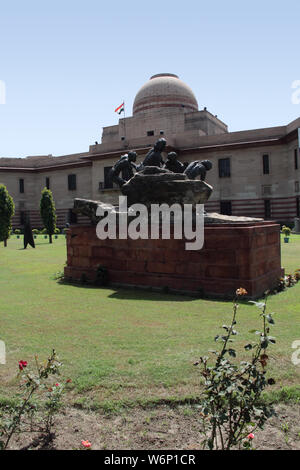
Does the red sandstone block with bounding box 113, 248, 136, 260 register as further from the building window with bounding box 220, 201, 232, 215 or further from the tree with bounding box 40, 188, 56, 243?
the building window with bounding box 220, 201, 232, 215

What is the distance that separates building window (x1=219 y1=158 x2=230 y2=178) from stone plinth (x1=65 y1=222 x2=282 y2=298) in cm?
2292

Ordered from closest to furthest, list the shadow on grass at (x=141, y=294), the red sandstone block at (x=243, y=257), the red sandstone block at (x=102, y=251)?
the red sandstone block at (x=243, y=257), the shadow on grass at (x=141, y=294), the red sandstone block at (x=102, y=251)

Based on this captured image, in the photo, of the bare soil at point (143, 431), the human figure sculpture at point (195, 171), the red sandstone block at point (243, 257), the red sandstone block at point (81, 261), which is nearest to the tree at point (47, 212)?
the red sandstone block at point (81, 261)

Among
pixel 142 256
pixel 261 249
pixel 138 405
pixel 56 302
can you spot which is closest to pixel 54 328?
pixel 56 302

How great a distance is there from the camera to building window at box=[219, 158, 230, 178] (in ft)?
104

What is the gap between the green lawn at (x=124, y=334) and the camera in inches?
153

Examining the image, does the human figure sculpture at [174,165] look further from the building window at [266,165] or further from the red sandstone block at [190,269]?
the building window at [266,165]

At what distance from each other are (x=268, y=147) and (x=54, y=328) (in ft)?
91.6

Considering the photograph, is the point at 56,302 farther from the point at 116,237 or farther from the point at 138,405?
the point at 138,405

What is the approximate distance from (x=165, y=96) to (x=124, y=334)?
36502mm

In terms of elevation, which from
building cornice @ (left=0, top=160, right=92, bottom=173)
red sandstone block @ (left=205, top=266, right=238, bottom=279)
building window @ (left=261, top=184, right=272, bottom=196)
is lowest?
red sandstone block @ (left=205, top=266, right=238, bottom=279)

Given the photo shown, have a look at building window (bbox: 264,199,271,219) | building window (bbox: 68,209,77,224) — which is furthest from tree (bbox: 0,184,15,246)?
building window (bbox: 264,199,271,219)

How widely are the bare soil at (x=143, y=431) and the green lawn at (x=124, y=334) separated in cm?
29

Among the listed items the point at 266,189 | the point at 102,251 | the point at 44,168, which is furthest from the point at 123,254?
the point at 44,168
